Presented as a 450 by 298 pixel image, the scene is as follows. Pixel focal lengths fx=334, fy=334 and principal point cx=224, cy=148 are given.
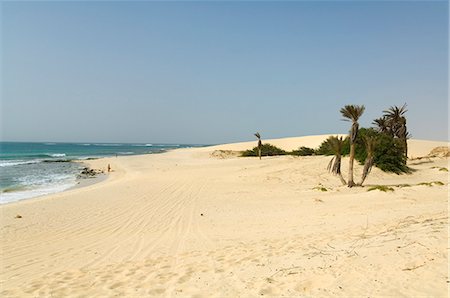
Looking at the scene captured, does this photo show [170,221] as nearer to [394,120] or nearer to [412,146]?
[394,120]

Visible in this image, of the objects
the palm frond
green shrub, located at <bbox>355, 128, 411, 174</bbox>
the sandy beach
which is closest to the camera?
the sandy beach

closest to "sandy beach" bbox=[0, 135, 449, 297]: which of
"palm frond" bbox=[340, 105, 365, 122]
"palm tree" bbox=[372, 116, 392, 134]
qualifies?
"palm frond" bbox=[340, 105, 365, 122]

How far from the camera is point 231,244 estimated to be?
828 cm

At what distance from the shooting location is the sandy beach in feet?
17.0

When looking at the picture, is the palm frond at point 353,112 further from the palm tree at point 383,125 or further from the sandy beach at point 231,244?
the palm tree at point 383,125

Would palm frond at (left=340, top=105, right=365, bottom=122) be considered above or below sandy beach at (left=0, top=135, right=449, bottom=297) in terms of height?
above

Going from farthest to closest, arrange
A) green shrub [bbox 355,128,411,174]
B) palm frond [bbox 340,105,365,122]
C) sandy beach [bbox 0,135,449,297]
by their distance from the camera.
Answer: green shrub [bbox 355,128,411,174] < palm frond [bbox 340,105,365,122] < sandy beach [bbox 0,135,449,297]

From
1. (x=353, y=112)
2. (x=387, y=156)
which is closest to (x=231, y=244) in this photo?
(x=353, y=112)

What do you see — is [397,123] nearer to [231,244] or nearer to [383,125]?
[383,125]

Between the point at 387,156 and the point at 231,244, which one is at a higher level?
the point at 387,156

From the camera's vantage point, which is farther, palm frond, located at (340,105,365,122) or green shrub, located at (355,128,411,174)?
green shrub, located at (355,128,411,174)

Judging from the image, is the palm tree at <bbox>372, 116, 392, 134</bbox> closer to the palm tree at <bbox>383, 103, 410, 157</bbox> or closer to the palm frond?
the palm tree at <bbox>383, 103, 410, 157</bbox>

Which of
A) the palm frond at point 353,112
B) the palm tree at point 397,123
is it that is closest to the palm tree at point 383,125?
the palm tree at point 397,123

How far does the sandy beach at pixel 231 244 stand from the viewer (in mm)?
5180
